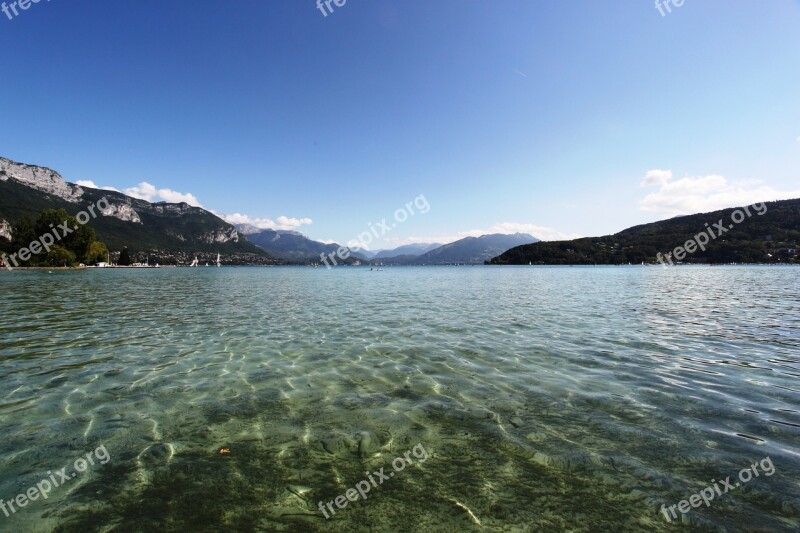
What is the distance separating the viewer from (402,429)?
7.81 m

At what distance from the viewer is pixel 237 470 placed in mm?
6109

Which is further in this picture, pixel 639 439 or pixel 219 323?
pixel 219 323

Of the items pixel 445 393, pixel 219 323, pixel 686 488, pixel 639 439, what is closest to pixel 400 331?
pixel 445 393

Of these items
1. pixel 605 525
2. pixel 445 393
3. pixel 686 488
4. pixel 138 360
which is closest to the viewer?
pixel 605 525

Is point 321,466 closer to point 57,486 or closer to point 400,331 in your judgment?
point 57,486

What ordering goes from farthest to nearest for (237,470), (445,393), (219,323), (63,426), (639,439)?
(219,323), (445,393), (63,426), (639,439), (237,470)

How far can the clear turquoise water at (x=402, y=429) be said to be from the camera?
5.07m

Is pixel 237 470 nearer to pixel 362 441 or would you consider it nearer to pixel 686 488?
pixel 362 441

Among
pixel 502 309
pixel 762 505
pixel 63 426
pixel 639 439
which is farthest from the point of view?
pixel 502 309

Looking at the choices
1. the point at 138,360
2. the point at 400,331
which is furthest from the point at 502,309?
the point at 138,360

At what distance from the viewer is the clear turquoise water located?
16.6 ft

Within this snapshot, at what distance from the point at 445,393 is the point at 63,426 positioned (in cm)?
894

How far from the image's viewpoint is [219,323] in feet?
71.9

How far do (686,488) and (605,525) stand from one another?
6.55 feet
